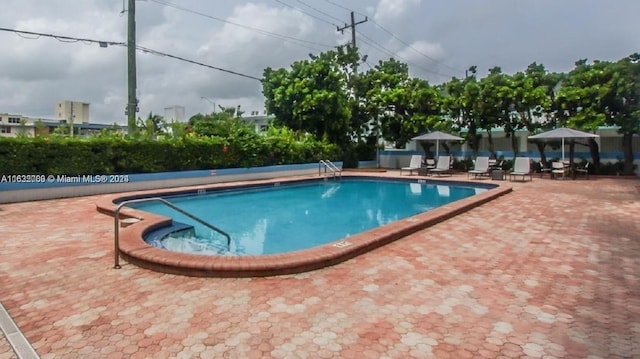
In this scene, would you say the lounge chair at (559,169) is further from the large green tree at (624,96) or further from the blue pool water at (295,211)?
the blue pool water at (295,211)

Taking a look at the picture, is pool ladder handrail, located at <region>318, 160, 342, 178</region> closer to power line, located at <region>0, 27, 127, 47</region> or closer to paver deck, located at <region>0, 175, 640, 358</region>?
power line, located at <region>0, 27, 127, 47</region>

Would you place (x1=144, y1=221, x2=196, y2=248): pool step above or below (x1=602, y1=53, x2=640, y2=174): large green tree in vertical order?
below

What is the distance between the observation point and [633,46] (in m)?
16.5

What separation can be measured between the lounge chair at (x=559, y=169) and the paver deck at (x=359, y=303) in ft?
42.0

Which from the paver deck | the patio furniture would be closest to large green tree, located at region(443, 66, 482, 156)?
the patio furniture

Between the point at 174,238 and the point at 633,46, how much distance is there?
19493 mm

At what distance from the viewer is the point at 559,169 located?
18.2 m

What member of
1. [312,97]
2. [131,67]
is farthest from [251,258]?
[312,97]

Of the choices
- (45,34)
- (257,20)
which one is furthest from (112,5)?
(257,20)

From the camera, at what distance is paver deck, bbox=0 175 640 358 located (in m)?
3.04

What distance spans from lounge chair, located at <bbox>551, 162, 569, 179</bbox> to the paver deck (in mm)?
12797

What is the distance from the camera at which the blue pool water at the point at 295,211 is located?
782 cm

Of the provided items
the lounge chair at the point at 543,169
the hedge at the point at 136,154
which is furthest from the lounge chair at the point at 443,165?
the hedge at the point at 136,154

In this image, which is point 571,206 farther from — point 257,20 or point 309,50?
point 309,50
